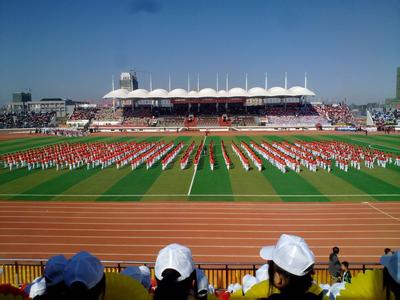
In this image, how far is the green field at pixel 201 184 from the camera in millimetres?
17375

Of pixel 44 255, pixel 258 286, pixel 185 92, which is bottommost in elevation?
pixel 44 255

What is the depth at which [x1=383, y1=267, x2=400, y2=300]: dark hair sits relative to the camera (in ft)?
7.47

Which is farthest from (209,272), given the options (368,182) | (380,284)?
(368,182)

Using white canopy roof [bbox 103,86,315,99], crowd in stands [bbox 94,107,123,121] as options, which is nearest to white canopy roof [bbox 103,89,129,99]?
white canopy roof [bbox 103,86,315,99]

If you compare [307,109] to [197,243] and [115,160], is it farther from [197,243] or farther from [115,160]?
[197,243]

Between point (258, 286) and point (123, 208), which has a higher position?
point (258, 286)

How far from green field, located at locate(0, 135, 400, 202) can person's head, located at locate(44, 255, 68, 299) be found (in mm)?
14574

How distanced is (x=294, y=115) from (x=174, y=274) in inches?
2847

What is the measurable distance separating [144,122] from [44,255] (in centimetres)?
6150

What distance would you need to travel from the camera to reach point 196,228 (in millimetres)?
13039

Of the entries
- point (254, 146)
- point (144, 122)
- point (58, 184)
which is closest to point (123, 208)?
point (58, 184)

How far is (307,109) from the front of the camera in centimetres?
7469

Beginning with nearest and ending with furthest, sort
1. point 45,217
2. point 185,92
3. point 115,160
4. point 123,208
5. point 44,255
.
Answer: point 44,255
point 45,217
point 123,208
point 115,160
point 185,92

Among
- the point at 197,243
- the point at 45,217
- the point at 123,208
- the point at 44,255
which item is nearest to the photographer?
the point at 44,255
